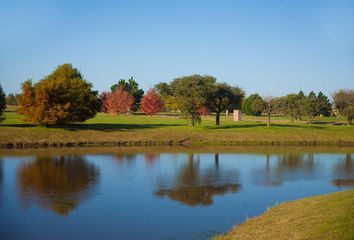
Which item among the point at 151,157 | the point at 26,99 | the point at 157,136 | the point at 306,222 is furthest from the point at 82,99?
the point at 306,222

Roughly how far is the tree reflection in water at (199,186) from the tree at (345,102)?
57.8 metres

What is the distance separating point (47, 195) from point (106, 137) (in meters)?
34.2

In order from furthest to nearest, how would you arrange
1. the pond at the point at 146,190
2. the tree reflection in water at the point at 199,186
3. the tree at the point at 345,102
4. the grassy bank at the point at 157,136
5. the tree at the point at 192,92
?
the tree at the point at 345,102
the tree at the point at 192,92
the grassy bank at the point at 157,136
the tree reflection in water at the point at 199,186
the pond at the point at 146,190

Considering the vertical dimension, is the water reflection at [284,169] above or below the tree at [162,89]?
below

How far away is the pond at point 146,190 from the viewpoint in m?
18.1

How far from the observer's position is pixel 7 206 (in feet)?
70.2

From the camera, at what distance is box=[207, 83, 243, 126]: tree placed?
7062 cm

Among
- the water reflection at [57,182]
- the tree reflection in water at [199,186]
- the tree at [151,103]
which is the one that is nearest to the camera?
the water reflection at [57,182]

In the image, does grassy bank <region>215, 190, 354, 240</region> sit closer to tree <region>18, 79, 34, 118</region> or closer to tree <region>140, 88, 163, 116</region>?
tree <region>18, 79, 34, 118</region>

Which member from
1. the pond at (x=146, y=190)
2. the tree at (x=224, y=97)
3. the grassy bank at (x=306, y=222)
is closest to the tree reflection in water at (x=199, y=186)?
the pond at (x=146, y=190)

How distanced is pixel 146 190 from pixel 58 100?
1517 inches

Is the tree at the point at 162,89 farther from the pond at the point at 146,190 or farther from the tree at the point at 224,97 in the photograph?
the pond at the point at 146,190

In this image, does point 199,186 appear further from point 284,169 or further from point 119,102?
point 119,102

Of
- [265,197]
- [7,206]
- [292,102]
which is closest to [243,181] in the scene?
[265,197]
